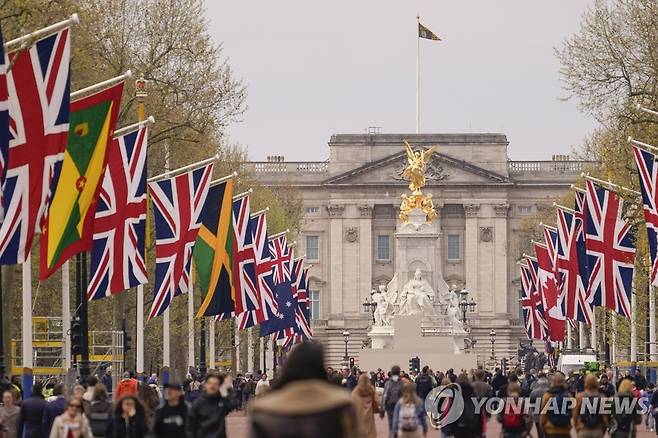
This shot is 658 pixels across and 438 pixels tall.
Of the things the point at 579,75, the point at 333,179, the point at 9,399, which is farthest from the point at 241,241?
the point at 333,179

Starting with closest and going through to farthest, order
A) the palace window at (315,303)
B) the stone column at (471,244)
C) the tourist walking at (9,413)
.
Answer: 1. the tourist walking at (9,413)
2. the stone column at (471,244)
3. the palace window at (315,303)

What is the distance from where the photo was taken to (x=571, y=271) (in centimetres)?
6088

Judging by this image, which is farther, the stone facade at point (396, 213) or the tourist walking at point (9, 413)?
the stone facade at point (396, 213)

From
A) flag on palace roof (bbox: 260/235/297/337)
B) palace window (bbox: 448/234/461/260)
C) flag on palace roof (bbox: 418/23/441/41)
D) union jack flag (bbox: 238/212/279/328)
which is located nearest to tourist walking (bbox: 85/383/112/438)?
union jack flag (bbox: 238/212/279/328)

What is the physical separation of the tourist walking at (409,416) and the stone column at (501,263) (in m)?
136

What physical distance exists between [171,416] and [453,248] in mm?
145149

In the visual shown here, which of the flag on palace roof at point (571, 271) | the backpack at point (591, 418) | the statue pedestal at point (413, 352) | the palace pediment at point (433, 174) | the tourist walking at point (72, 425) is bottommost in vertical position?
the statue pedestal at point (413, 352)

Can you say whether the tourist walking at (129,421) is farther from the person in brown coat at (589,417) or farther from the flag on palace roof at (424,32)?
the flag on palace roof at (424,32)

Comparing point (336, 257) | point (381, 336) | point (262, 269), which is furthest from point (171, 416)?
point (336, 257)

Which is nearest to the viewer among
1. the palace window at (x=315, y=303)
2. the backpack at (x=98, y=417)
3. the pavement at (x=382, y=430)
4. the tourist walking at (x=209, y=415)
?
the tourist walking at (x=209, y=415)

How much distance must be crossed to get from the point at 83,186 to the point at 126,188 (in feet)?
25.7

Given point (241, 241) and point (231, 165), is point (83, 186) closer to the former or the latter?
point (241, 241)

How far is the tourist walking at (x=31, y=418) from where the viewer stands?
2769 cm

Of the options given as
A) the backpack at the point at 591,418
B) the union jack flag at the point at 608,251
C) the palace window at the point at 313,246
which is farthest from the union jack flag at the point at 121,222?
the palace window at the point at 313,246
